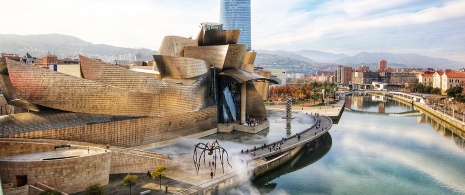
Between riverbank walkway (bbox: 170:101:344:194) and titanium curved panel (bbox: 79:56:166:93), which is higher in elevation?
titanium curved panel (bbox: 79:56:166:93)

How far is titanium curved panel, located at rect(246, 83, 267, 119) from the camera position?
1857 inches

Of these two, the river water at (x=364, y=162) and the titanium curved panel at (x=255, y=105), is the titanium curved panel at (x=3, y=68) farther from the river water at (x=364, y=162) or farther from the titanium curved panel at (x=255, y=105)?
the titanium curved panel at (x=255, y=105)

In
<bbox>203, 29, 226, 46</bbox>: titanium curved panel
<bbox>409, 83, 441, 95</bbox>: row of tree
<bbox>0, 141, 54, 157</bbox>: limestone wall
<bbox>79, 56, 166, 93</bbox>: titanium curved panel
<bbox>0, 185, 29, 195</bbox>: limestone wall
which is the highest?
<bbox>203, 29, 226, 46</bbox>: titanium curved panel

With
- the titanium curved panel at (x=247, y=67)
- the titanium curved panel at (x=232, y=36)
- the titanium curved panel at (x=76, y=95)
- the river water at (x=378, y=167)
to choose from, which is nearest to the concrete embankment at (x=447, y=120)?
the river water at (x=378, y=167)

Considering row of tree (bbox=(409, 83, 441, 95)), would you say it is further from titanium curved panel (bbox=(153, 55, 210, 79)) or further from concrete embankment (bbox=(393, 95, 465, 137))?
titanium curved panel (bbox=(153, 55, 210, 79))

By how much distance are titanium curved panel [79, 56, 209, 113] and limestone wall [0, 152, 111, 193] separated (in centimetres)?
872

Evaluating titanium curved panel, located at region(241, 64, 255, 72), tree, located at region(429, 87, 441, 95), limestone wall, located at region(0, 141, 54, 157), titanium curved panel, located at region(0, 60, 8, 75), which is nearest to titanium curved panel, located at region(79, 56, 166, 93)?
titanium curved panel, located at region(0, 60, 8, 75)

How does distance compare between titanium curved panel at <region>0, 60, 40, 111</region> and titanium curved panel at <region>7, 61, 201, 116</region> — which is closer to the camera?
titanium curved panel at <region>7, 61, 201, 116</region>

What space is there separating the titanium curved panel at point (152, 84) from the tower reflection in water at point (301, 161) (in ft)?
35.9

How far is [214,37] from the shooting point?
4403cm

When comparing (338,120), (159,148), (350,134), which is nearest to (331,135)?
(350,134)

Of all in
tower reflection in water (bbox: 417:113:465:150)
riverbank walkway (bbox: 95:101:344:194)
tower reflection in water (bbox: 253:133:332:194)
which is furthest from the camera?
tower reflection in water (bbox: 417:113:465:150)

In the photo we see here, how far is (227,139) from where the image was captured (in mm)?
37688

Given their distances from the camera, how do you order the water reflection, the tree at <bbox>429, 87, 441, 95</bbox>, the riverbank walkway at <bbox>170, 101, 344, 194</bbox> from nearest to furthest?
1. the riverbank walkway at <bbox>170, 101, 344, 194</bbox>
2. the water reflection
3. the tree at <bbox>429, 87, 441, 95</bbox>
